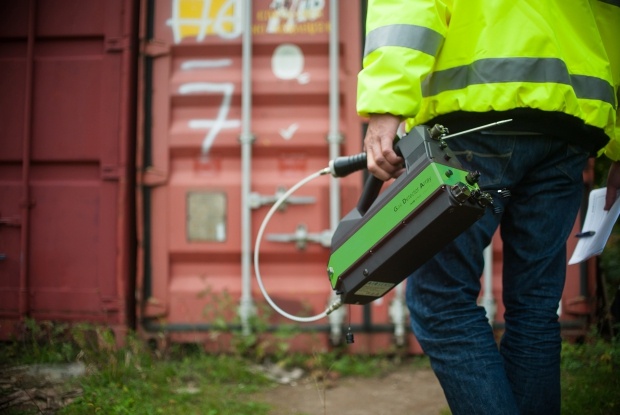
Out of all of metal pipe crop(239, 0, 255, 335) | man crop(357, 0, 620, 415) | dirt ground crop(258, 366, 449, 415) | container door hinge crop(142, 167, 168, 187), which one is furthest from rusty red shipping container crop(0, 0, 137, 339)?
man crop(357, 0, 620, 415)

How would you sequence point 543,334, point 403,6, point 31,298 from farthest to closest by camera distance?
point 31,298 → point 543,334 → point 403,6

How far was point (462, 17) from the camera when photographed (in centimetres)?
156

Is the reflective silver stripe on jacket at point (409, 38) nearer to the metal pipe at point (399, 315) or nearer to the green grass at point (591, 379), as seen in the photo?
the green grass at point (591, 379)

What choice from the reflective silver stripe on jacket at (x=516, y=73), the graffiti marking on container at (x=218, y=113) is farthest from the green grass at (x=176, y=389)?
the reflective silver stripe on jacket at (x=516, y=73)

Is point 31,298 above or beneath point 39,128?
beneath

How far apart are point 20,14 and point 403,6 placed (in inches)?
112

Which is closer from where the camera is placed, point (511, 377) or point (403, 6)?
point (403, 6)

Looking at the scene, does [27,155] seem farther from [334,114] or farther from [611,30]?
[611,30]

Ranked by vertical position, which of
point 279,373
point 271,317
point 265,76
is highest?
point 265,76

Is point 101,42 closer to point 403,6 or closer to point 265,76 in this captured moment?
point 265,76

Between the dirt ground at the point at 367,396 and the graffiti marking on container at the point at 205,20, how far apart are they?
76.4 inches

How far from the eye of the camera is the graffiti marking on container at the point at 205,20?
3459 mm

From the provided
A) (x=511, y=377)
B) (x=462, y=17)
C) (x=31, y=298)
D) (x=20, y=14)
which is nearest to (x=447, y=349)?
(x=511, y=377)

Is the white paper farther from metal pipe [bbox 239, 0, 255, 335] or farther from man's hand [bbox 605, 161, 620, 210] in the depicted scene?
metal pipe [bbox 239, 0, 255, 335]
